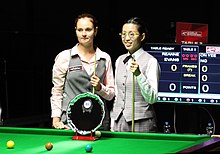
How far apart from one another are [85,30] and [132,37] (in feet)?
1.18

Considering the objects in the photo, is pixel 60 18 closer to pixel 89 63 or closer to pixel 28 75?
pixel 28 75

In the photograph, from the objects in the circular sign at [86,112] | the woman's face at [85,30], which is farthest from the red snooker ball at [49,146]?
the woman's face at [85,30]

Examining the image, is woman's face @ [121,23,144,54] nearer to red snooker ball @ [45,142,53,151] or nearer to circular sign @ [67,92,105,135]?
circular sign @ [67,92,105,135]

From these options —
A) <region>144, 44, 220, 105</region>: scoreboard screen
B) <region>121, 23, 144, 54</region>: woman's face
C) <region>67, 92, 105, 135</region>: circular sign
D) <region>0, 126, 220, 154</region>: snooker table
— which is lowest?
<region>0, 126, 220, 154</region>: snooker table

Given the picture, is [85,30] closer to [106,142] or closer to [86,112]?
[86,112]

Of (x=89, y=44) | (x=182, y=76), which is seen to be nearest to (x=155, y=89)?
(x=89, y=44)

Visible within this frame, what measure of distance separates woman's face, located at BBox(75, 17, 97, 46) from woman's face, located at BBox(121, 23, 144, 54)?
25 cm

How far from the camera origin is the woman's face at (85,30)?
17.2 ft

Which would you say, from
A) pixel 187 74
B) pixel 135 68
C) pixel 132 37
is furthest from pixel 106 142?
pixel 187 74

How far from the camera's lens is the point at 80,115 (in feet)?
14.9

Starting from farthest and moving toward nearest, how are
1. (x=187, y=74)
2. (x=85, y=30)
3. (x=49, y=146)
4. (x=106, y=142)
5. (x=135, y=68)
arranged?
(x=187, y=74), (x=85, y=30), (x=135, y=68), (x=106, y=142), (x=49, y=146)

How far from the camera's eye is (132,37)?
5254mm

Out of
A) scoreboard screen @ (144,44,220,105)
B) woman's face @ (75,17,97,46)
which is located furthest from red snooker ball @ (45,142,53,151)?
scoreboard screen @ (144,44,220,105)

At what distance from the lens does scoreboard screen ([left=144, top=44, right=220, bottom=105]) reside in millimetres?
6605
